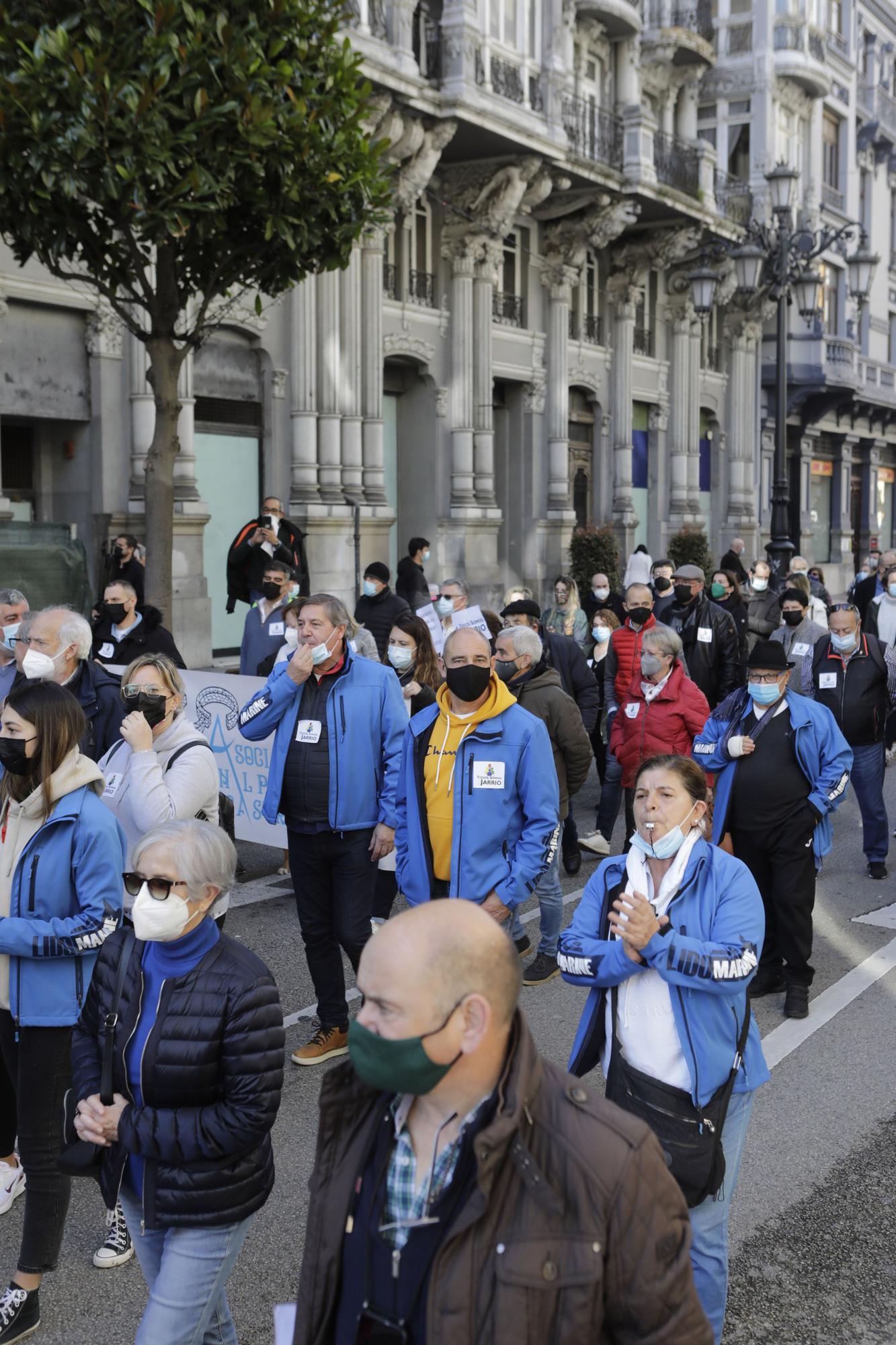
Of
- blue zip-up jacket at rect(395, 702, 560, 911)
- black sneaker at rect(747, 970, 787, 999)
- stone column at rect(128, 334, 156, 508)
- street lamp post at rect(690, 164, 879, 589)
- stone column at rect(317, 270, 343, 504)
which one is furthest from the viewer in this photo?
stone column at rect(317, 270, 343, 504)

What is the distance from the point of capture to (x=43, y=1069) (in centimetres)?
411

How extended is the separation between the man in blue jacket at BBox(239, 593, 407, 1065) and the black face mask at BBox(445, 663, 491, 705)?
68cm

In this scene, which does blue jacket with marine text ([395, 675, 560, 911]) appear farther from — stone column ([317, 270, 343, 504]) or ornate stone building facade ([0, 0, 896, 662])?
stone column ([317, 270, 343, 504])

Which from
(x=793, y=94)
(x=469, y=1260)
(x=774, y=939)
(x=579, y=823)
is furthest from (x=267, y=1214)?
(x=793, y=94)

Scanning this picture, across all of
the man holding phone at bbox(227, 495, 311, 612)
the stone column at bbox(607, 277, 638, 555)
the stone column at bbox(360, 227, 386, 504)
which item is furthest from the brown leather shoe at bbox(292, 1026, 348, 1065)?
the stone column at bbox(607, 277, 638, 555)

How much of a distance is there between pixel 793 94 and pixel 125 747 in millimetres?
36215

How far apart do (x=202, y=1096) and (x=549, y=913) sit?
4.39 metres

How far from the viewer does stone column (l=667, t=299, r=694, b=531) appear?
32.1 metres

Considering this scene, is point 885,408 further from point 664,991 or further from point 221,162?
point 664,991

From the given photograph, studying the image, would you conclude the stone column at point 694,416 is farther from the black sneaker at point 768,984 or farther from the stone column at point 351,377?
the black sneaker at point 768,984

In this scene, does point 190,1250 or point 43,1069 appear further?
point 43,1069

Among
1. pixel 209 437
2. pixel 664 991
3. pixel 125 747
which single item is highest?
pixel 209 437

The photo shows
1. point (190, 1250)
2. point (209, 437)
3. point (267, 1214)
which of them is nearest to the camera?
point (190, 1250)

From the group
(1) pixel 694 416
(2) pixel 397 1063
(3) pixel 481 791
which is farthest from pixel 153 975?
(1) pixel 694 416
